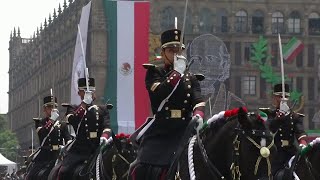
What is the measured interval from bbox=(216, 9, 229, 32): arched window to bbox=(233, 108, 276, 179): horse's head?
334 ft

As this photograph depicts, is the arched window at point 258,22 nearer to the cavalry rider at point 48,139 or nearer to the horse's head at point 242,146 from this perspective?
the cavalry rider at point 48,139

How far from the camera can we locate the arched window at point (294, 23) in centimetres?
11538

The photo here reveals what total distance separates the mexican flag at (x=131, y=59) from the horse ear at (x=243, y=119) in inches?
1596

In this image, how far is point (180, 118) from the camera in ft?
43.9

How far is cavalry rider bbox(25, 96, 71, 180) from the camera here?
22984mm

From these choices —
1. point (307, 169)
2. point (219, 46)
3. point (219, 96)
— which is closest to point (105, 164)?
point (307, 169)

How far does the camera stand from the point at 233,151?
457 inches

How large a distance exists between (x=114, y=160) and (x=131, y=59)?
36516mm

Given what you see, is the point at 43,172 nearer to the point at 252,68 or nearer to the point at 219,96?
the point at 219,96

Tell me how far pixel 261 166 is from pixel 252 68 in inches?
4072

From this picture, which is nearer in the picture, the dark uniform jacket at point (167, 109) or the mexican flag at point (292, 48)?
the dark uniform jacket at point (167, 109)

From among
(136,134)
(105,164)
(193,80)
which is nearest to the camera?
(193,80)

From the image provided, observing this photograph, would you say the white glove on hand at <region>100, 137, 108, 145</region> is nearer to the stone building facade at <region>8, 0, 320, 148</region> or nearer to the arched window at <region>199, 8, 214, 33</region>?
the stone building facade at <region>8, 0, 320, 148</region>

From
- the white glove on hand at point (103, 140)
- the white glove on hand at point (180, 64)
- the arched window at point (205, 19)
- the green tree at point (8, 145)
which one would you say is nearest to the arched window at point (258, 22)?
the arched window at point (205, 19)
